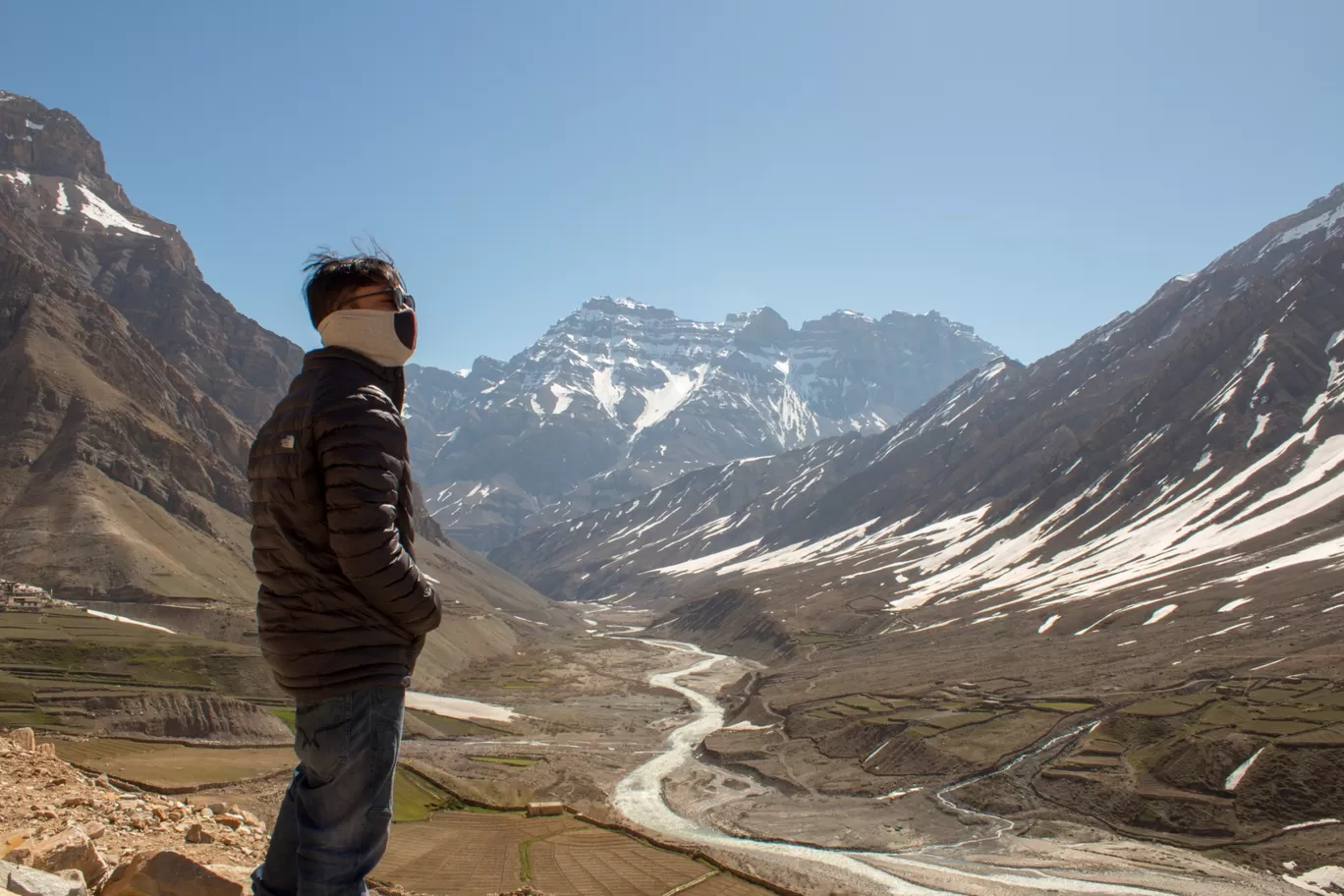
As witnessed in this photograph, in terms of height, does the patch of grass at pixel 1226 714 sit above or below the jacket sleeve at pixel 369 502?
below

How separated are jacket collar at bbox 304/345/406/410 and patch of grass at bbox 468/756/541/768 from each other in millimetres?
71082

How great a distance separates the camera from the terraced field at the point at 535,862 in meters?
34.0

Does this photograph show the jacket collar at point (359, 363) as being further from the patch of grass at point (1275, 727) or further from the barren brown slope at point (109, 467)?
the barren brown slope at point (109, 467)

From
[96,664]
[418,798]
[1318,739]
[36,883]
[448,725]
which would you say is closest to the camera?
[36,883]

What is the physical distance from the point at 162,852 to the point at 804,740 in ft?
253

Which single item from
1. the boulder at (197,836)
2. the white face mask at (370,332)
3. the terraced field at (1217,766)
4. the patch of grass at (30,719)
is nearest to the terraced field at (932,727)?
the terraced field at (1217,766)

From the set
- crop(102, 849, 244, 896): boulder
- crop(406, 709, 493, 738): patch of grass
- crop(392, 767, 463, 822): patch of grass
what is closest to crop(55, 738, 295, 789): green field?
crop(392, 767, 463, 822): patch of grass

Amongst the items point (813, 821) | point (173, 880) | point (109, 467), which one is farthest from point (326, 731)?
point (109, 467)

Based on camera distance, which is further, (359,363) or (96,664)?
(96,664)

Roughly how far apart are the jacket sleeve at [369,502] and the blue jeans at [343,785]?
0.57 m

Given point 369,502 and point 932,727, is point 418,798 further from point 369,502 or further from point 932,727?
point 369,502

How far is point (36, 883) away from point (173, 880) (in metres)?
1.09

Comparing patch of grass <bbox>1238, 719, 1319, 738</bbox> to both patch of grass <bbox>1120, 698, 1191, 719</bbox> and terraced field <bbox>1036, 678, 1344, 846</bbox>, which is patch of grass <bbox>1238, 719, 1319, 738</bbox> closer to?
terraced field <bbox>1036, 678, 1344, 846</bbox>

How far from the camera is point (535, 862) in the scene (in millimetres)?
38844
